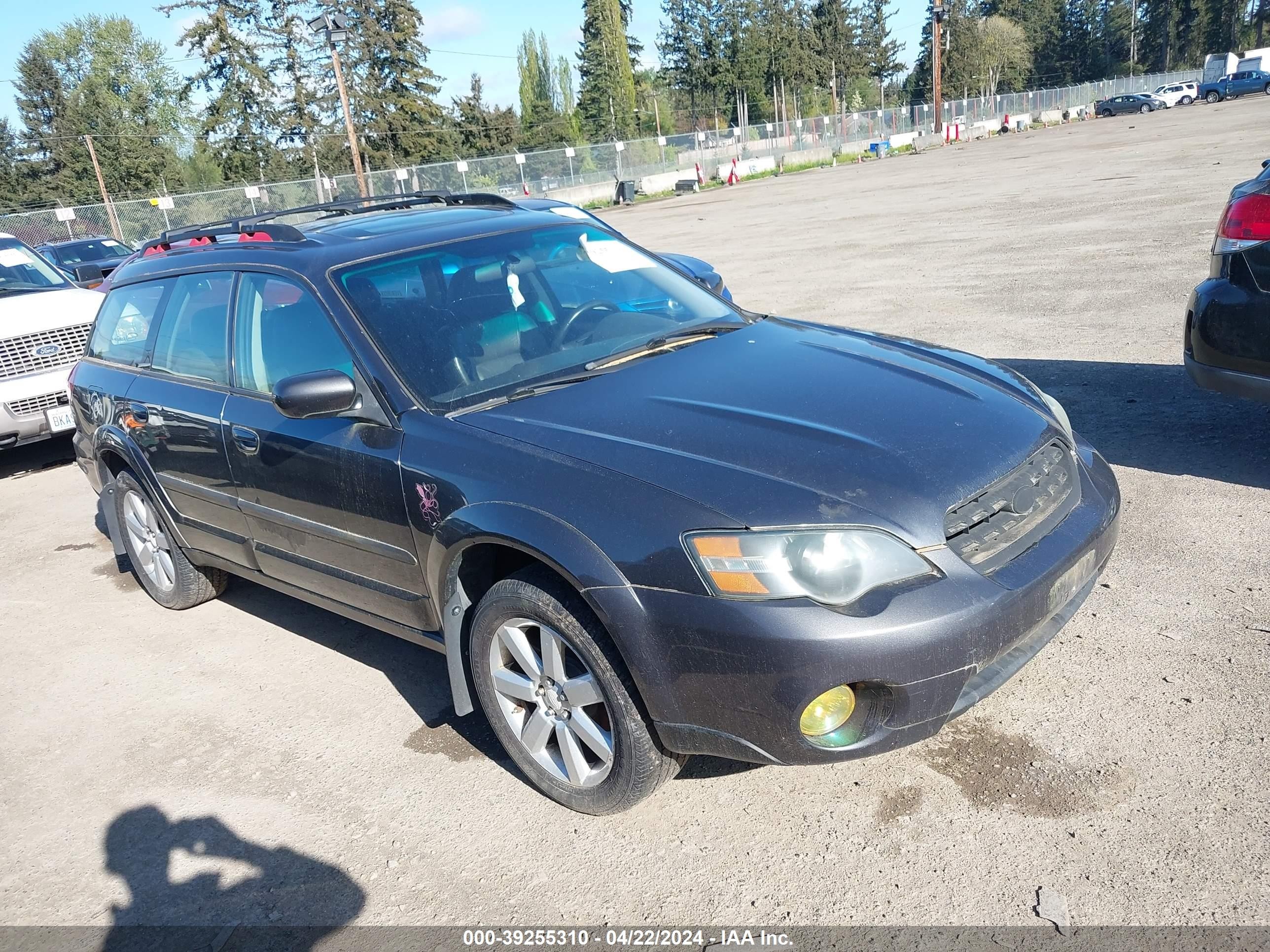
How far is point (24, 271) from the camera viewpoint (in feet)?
30.9

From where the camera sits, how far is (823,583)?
2555 millimetres

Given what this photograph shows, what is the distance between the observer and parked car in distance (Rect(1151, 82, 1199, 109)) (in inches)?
2552

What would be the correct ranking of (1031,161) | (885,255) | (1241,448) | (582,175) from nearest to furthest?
1. (1241,448)
2. (885,255)
3. (1031,161)
4. (582,175)

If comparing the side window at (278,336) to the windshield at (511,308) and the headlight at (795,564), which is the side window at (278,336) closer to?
the windshield at (511,308)

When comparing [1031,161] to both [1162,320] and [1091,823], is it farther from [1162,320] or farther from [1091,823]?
[1091,823]

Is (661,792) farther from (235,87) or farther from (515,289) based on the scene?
(235,87)

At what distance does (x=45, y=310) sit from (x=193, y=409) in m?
5.40

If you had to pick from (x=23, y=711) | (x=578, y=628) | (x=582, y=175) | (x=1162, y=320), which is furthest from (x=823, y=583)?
(x=582, y=175)

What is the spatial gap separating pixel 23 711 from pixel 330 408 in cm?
230

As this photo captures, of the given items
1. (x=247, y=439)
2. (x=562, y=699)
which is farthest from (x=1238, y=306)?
(x=247, y=439)

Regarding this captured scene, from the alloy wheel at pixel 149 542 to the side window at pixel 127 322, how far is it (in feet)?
2.43

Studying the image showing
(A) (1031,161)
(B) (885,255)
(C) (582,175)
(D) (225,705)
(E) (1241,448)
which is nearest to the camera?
(D) (225,705)

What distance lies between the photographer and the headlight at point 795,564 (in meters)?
2.54

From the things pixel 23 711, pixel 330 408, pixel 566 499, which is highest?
pixel 330 408
